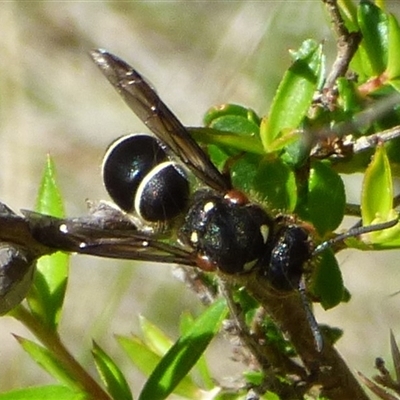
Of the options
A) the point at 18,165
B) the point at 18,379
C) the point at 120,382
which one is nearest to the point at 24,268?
the point at 120,382

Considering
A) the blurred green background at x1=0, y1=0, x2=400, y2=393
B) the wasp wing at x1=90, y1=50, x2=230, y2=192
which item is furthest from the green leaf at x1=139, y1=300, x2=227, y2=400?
the blurred green background at x1=0, y1=0, x2=400, y2=393

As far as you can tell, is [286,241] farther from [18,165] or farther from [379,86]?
[18,165]

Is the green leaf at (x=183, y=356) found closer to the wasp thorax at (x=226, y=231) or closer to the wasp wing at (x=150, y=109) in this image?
the wasp thorax at (x=226, y=231)

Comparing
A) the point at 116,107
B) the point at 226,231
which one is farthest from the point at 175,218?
the point at 116,107

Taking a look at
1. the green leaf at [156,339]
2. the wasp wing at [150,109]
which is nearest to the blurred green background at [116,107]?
the wasp wing at [150,109]

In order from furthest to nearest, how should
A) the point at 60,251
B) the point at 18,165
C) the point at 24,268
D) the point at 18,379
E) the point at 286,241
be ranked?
1. the point at 18,165
2. the point at 18,379
3. the point at 286,241
4. the point at 60,251
5. the point at 24,268
